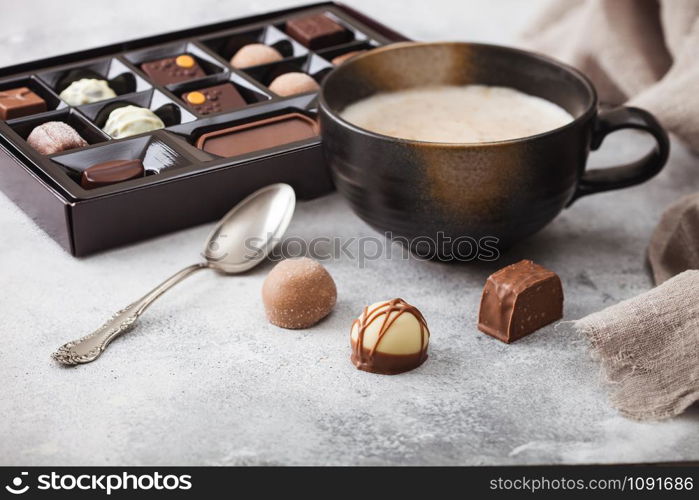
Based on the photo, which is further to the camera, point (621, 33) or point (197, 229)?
point (621, 33)

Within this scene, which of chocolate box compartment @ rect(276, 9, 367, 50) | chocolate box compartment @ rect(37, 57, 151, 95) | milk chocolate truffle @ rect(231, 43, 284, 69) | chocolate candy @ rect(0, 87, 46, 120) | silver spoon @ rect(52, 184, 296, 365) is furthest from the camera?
Result: chocolate box compartment @ rect(276, 9, 367, 50)

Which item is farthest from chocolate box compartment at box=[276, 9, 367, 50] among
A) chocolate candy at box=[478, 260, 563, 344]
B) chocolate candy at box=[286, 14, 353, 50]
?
chocolate candy at box=[478, 260, 563, 344]

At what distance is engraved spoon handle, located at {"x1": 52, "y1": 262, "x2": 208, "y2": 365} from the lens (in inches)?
49.8

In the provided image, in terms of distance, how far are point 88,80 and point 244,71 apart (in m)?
0.27

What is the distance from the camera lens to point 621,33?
1.92m

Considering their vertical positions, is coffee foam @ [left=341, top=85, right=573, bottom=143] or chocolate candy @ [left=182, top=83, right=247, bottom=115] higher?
coffee foam @ [left=341, top=85, right=573, bottom=143]

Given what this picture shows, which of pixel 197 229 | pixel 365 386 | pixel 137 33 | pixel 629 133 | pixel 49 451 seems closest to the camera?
pixel 49 451

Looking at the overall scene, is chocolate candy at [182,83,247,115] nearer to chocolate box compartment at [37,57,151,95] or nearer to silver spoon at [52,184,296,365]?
chocolate box compartment at [37,57,151,95]

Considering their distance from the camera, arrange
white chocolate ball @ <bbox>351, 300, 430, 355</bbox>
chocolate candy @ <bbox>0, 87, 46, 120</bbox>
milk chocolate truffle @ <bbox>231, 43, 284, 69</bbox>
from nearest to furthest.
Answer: white chocolate ball @ <bbox>351, 300, 430, 355</bbox> < chocolate candy @ <bbox>0, 87, 46, 120</bbox> < milk chocolate truffle @ <bbox>231, 43, 284, 69</bbox>

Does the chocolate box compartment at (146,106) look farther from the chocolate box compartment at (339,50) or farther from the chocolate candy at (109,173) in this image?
the chocolate box compartment at (339,50)

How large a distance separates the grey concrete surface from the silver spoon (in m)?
0.02

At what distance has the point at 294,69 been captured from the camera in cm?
188

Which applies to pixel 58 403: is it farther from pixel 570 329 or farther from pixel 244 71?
pixel 244 71

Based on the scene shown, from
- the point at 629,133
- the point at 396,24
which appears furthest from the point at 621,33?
the point at 396,24
